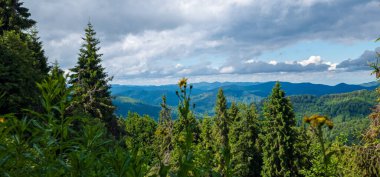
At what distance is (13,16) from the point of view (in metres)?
25.1

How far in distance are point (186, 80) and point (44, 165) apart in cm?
165

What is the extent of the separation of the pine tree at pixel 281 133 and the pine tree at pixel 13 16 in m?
24.9

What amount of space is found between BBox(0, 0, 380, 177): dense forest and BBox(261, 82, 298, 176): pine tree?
0.11m

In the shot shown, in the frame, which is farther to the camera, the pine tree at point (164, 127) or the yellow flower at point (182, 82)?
the pine tree at point (164, 127)

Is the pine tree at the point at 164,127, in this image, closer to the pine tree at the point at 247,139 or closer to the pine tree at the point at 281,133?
the pine tree at the point at 281,133

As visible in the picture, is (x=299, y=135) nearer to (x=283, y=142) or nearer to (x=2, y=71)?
(x=283, y=142)

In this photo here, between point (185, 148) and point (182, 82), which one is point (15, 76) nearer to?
point (182, 82)

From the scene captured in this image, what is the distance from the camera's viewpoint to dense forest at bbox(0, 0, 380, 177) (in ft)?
6.86

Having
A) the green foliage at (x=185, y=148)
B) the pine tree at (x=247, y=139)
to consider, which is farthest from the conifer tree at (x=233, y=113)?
the green foliage at (x=185, y=148)

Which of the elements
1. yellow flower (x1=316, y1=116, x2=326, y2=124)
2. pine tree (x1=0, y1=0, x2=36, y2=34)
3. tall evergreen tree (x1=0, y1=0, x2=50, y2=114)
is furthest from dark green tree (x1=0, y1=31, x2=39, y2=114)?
yellow flower (x1=316, y1=116, x2=326, y2=124)

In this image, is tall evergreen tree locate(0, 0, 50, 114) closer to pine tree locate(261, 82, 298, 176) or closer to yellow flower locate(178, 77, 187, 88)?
yellow flower locate(178, 77, 187, 88)

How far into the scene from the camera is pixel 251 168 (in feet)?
156

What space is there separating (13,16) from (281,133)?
28.5 metres

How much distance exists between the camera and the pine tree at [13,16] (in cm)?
2489
